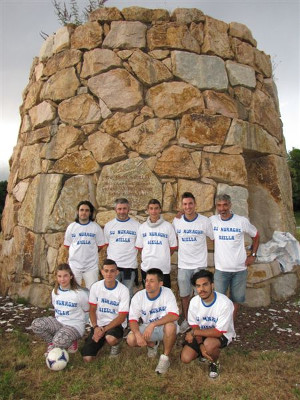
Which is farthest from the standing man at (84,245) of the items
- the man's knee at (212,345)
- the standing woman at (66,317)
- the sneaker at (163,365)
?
the man's knee at (212,345)

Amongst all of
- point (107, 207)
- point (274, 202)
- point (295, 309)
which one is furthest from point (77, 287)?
point (274, 202)

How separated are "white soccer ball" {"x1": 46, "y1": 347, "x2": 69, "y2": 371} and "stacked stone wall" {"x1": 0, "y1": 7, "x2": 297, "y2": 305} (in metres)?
1.99

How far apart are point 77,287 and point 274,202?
3.46m

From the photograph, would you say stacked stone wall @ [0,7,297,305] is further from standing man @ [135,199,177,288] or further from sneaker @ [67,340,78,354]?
sneaker @ [67,340,78,354]

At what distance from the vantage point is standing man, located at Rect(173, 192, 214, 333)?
4.11 metres

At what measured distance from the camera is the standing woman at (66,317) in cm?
349

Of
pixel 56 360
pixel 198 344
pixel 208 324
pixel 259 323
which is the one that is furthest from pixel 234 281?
pixel 56 360

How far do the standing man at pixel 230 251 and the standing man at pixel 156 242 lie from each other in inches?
21.2

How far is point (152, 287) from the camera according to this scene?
3.39 metres

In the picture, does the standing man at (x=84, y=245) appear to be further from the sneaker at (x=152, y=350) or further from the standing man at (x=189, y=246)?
the sneaker at (x=152, y=350)

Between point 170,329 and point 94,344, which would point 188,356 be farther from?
point 94,344

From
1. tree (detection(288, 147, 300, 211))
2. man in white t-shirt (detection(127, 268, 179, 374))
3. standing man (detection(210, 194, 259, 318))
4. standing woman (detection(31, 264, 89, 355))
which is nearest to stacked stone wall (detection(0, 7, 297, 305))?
standing man (detection(210, 194, 259, 318))

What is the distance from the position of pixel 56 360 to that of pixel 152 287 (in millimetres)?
1053

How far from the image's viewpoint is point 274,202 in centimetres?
568
